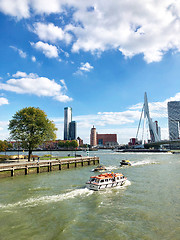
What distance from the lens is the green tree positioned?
1857 inches

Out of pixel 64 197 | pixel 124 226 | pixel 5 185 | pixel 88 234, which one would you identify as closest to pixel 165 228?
pixel 124 226

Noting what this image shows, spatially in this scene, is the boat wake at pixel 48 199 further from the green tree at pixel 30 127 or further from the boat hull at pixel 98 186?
the green tree at pixel 30 127

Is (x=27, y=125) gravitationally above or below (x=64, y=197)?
above

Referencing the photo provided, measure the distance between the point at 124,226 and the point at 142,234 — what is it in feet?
5.37

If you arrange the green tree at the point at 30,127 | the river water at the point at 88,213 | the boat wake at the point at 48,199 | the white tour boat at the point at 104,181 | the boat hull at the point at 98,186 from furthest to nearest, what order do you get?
the green tree at the point at 30,127 → the white tour boat at the point at 104,181 → the boat hull at the point at 98,186 → the boat wake at the point at 48,199 → the river water at the point at 88,213

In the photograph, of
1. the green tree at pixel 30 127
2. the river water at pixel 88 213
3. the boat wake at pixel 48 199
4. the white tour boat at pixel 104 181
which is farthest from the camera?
the green tree at pixel 30 127

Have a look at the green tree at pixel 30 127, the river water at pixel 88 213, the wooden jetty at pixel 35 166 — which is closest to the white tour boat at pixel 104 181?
the river water at pixel 88 213

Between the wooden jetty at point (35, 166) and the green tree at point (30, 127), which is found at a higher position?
the green tree at point (30, 127)

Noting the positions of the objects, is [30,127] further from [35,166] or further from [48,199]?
[48,199]

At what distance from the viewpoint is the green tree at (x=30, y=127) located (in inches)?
1857

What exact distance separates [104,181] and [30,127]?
29.4m

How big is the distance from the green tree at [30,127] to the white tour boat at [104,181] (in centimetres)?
2585

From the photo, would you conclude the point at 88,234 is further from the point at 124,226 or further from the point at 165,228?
the point at 165,228

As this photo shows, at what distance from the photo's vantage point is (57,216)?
1588 centimetres
